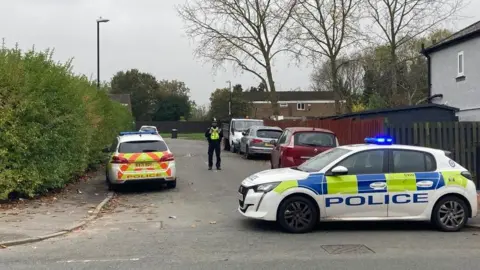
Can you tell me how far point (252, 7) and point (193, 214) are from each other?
108 ft

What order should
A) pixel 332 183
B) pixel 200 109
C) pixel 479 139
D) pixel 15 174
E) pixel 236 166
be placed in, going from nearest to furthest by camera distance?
pixel 332 183, pixel 15 174, pixel 479 139, pixel 236 166, pixel 200 109

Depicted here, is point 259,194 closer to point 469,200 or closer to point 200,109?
point 469,200

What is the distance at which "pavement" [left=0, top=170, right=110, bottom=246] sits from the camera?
920 cm

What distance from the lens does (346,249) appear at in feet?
26.1

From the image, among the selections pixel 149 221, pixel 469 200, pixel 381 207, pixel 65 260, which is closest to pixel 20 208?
pixel 149 221

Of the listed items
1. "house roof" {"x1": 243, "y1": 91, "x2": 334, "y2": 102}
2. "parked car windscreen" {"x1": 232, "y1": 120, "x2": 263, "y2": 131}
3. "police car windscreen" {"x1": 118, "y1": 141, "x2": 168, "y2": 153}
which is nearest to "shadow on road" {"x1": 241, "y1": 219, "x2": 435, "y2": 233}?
"police car windscreen" {"x1": 118, "y1": 141, "x2": 168, "y2": 153}

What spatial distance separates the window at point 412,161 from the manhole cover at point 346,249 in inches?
74.4

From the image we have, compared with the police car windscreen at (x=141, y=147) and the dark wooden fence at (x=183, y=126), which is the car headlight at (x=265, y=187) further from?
the dark wooden fence at (x=183, y=126)

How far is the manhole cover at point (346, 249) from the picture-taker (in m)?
7.76

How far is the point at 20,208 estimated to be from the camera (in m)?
11.8

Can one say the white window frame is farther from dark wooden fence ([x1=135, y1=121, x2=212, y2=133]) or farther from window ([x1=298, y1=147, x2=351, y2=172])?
dark wooden fence ([x1=135, y1=121, x2=212, y2=133])

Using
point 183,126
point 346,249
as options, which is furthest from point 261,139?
point 183,126

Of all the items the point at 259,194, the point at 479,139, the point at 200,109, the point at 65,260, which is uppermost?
the point at 200,109

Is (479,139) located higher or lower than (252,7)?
lower
